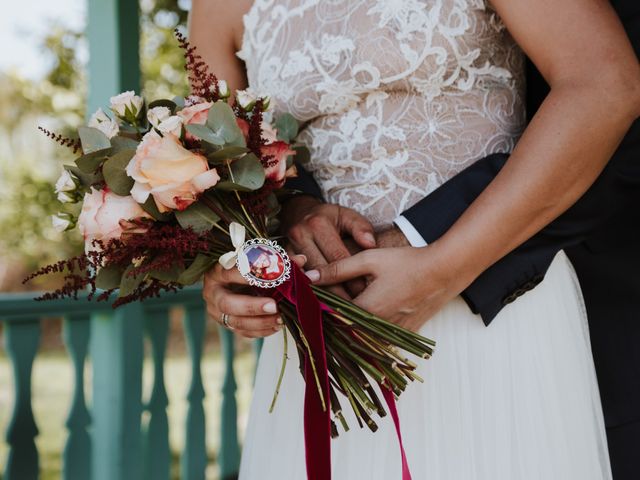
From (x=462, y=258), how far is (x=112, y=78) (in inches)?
92.2

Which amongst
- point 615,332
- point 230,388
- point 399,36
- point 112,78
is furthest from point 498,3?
point 230,388

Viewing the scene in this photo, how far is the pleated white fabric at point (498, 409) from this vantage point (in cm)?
129

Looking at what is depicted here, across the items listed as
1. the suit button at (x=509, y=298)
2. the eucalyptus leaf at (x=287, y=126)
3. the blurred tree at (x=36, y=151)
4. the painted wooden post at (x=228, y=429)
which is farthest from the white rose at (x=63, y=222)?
the blurred tree at (x=36, y=151)

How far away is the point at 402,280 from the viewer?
124cm

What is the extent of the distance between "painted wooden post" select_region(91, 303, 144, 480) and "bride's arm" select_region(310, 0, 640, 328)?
6.84 feet

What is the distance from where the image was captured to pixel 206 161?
1211mm

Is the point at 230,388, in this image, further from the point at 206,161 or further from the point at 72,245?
the point at 72,245

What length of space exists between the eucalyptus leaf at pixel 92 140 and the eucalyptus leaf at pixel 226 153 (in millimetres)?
204

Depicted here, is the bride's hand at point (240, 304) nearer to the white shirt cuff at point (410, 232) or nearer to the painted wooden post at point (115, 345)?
the white shirt cuff at point (410, 232)

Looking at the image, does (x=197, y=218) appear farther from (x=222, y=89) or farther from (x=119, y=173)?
(x=222, y=89)

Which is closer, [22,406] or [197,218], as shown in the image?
[197,218]

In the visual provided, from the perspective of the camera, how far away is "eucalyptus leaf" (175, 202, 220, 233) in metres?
1.20

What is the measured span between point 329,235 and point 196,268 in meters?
0.27

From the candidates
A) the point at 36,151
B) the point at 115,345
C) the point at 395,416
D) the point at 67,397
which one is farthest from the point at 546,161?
the point at 36,151
